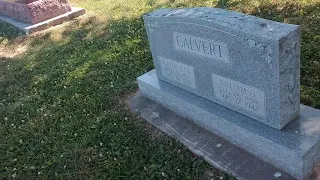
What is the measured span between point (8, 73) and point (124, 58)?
251 cm

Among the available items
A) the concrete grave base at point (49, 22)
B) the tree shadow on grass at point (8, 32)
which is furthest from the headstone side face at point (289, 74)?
the tree shadow on grass at point (8, 32)

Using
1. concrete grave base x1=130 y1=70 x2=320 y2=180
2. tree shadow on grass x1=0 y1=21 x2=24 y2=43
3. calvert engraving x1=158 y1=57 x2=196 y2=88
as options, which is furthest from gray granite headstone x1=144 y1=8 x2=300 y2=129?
tree shadow on grass x1=0 y1=21 x2=24 y2=43

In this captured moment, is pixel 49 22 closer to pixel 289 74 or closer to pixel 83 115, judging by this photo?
pixel 83 115

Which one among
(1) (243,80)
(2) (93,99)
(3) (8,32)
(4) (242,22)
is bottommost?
(2) (93,99)

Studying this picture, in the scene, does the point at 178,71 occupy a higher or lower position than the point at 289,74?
lower

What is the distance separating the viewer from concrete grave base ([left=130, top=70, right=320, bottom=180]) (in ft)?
10.4

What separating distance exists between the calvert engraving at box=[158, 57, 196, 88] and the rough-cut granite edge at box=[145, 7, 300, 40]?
0.64 m

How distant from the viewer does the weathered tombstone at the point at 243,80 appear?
308cm

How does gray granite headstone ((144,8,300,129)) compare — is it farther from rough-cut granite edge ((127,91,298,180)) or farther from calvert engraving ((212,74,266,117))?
rough-cut granite edge ((127,91,298,180))

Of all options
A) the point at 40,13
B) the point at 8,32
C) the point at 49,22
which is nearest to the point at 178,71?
the point at 49,22

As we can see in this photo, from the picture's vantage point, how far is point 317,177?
10.4 ft

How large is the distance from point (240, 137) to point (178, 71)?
3.96 ft

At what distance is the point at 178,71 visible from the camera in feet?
14.2

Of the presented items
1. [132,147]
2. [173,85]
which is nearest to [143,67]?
[173,85]
